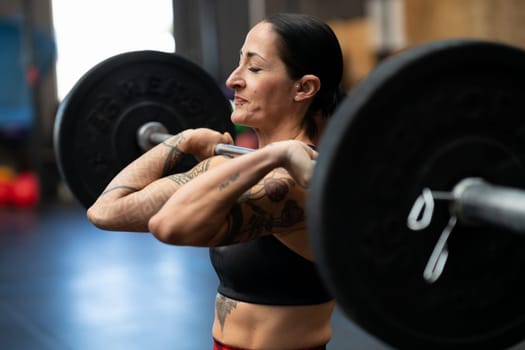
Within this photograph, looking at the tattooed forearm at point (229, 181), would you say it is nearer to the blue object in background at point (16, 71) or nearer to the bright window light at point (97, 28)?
the blue object in background at point (16, 71)

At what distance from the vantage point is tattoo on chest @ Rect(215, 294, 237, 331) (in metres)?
1.17

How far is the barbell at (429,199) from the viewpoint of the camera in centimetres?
75

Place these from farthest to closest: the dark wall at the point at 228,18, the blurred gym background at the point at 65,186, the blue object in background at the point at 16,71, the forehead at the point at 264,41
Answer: the dark wall at the point at 228,18 → the blue object in background at the point at 16,71 → the blurred gym background at the point at 65,186 → the forehead at the point at 264,41

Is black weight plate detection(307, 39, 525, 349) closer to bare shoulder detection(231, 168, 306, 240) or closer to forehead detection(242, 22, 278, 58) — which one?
bare shoulder detection(231, 168, 306, 240)

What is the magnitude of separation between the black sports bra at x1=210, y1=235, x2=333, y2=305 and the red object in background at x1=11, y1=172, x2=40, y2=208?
5.47 meters

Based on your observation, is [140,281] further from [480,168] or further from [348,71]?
[348,71]

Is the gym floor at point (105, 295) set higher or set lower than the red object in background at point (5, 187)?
higher

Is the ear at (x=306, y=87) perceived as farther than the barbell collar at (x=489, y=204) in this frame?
Yes

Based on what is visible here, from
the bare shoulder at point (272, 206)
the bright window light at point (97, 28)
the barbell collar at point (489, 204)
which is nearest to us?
the barbell collar at point (489, 204)

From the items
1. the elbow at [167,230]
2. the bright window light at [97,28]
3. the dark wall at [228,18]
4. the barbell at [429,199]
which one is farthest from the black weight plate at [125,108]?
the dark wall at [228,18]

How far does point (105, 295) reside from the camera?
10.6ft

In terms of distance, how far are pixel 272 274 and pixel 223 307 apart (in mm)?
113

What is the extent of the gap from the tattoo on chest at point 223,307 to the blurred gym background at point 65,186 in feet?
4.33

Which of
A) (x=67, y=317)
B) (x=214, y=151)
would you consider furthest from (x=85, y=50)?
(x=214, y=151)
